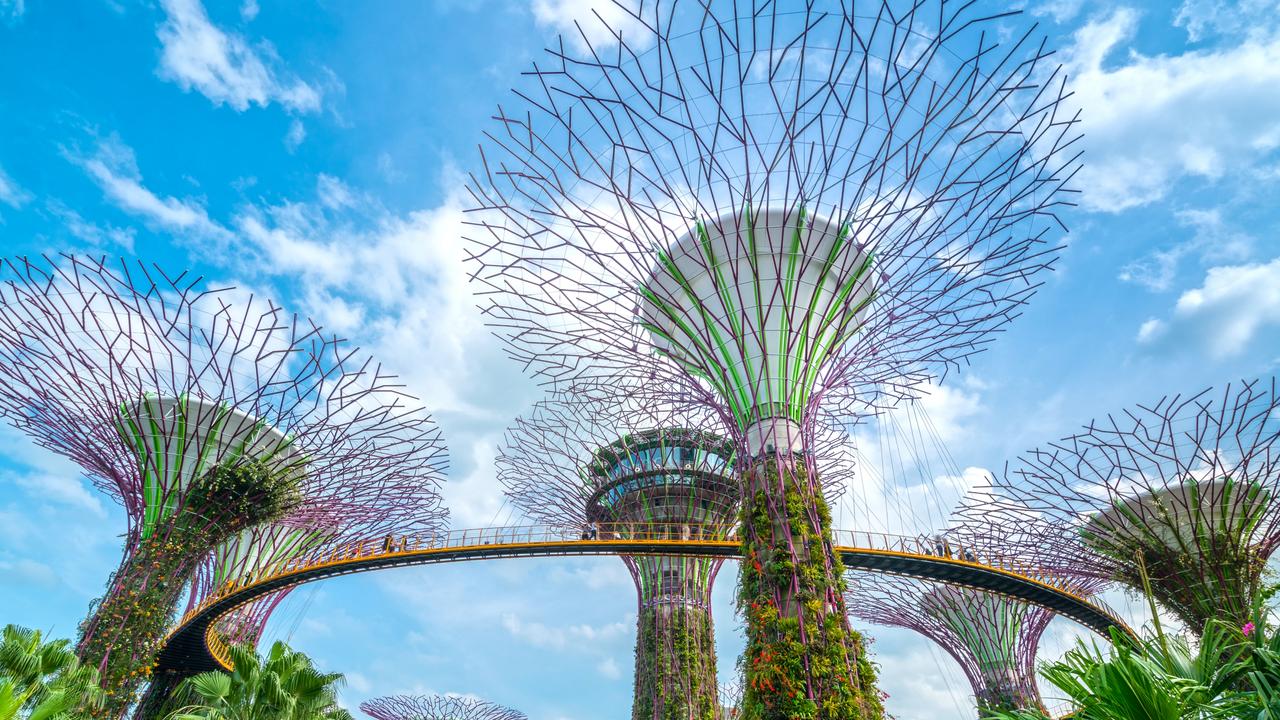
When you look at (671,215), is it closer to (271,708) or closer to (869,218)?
(869,218)

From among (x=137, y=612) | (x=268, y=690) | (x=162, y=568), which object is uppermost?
(x=162, y=568)

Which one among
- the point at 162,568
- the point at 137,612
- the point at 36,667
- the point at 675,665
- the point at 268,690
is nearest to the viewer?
the point at 36,667

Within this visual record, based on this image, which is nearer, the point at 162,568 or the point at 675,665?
the point at 162,568

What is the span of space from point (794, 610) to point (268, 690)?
1077cm

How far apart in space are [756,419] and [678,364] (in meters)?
3.08

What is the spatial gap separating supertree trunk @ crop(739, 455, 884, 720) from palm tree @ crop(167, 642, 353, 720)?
9355 mm

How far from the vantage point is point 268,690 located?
15.1 m

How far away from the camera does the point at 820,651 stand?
12758mm

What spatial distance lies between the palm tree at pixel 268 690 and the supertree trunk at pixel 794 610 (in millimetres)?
9355

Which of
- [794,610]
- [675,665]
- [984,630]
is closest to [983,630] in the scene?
[984,630]

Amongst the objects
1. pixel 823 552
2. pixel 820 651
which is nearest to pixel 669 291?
pixel 823 552

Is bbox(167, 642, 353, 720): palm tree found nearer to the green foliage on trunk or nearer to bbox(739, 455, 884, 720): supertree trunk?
the green foliage on trunk

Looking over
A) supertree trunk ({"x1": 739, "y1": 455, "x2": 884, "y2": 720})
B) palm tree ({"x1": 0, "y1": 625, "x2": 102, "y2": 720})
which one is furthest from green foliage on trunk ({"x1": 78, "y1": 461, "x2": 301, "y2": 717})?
supertree trunk ({"x1": 739, "y1": 455, "x2": 884, "y2": 720})

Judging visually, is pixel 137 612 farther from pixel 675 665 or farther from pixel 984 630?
pixel 984 630
